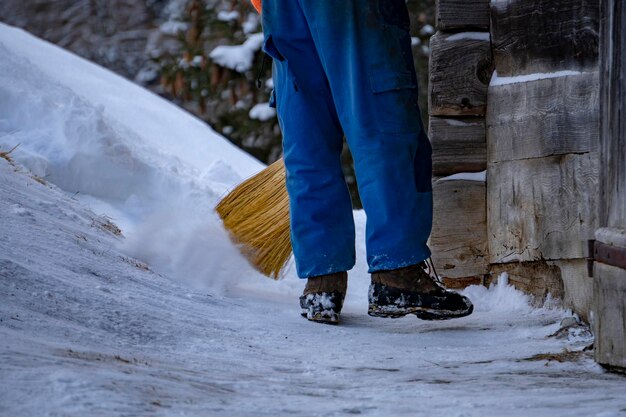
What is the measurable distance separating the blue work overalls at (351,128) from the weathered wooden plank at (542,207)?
43 centimetres

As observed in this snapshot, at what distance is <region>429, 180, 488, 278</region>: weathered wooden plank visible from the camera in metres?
A: 2.98

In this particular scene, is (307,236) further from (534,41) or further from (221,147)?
(221,147)

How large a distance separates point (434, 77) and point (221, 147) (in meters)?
2.45

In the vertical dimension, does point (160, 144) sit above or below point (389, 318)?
above

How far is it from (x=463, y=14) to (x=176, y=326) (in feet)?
4.95

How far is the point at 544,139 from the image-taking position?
262cm

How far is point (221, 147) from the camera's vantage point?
526cm

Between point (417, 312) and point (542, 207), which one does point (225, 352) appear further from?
point (542, 207)

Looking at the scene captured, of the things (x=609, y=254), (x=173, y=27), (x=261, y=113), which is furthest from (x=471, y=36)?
(x=173, y=27)

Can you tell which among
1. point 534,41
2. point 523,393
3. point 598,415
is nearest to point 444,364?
point 523,393

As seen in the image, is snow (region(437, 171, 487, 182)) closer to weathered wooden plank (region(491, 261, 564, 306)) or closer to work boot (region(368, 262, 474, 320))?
weathered wooden plank (region(491, 261, 564, 306))

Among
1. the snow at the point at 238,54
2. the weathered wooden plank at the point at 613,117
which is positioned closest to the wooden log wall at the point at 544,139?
the weathered wooden plank at the point at 613,117

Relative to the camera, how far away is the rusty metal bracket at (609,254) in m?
1.71

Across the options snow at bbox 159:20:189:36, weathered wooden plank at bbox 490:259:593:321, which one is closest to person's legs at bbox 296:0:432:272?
weathered wooden plank at bbox 490:259:593:321
